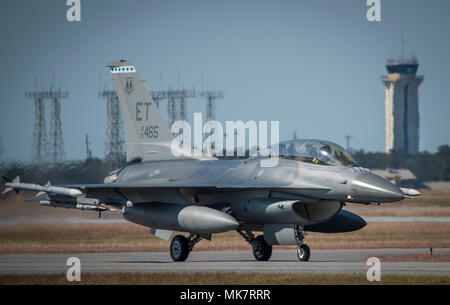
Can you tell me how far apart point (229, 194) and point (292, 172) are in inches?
77.7

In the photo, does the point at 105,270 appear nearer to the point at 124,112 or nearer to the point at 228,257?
the point at 228,257

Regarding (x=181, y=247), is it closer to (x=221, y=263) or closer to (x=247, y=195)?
(x=221, y=263)

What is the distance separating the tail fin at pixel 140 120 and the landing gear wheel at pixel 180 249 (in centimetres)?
295

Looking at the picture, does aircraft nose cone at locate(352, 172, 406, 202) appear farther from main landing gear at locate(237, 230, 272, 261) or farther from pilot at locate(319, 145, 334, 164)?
main landing gear at locate(237, 230, 272, 261)

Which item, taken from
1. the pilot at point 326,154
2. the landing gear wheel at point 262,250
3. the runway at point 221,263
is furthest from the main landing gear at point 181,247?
the pilot at point 326,154

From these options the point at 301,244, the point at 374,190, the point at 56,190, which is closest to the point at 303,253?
the point at 301,244

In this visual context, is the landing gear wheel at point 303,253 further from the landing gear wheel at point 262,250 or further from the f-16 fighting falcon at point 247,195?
the landing gear wheel at point 262,250

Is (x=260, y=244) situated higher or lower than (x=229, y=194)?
lower

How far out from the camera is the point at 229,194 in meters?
20.0

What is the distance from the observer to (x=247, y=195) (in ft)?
64.1

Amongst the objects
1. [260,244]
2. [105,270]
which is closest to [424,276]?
[260,244]

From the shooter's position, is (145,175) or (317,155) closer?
(317,155)
